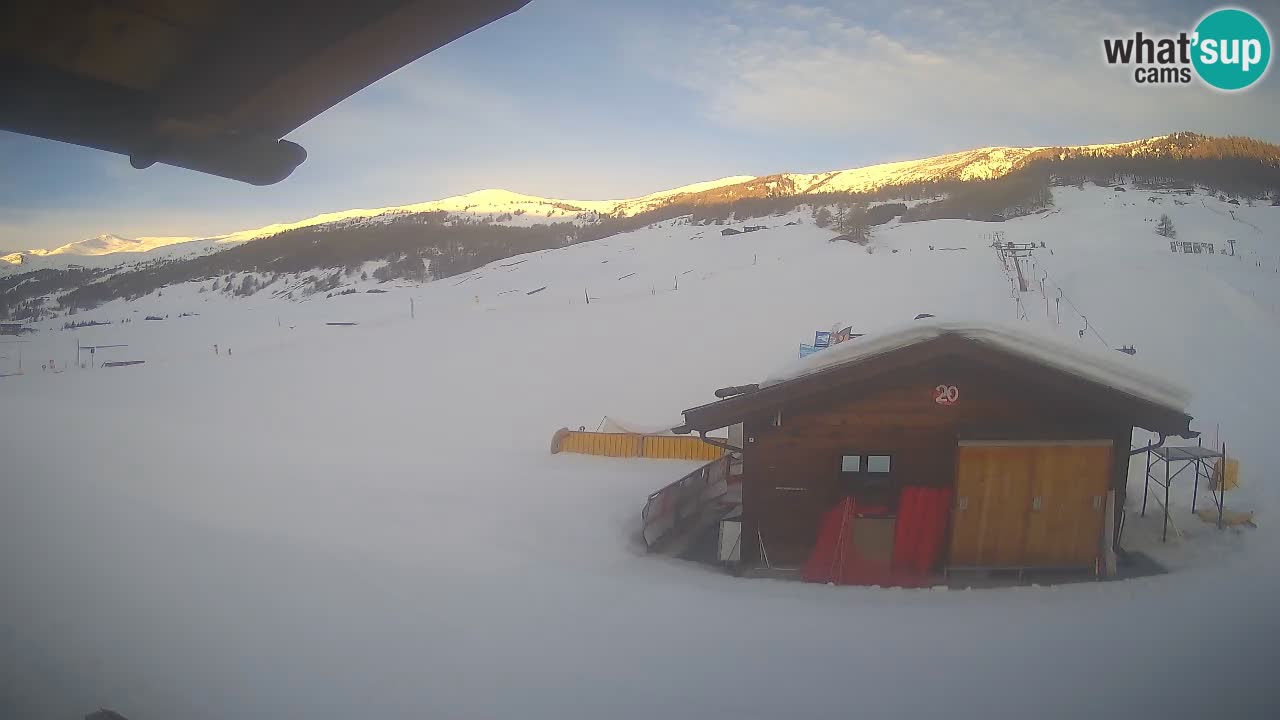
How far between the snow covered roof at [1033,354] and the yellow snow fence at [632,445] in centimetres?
798

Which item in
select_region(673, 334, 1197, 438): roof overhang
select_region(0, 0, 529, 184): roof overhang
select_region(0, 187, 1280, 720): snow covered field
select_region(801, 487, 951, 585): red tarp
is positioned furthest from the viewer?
select_region(801, 487, 951, 585): red tarp

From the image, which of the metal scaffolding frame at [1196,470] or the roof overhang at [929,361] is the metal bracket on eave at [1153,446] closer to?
the metal scaffolding frame at [1196,470]

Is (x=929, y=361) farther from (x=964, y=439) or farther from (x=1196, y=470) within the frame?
(x=1196, y=470)

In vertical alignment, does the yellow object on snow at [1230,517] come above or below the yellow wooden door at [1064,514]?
below

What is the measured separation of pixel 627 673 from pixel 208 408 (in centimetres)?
2249

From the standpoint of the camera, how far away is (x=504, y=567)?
10352mm

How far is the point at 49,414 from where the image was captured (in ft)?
66.3

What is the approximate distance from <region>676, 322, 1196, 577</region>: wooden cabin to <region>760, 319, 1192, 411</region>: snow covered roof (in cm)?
2

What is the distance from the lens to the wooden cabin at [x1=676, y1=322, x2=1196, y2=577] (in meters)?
10.0

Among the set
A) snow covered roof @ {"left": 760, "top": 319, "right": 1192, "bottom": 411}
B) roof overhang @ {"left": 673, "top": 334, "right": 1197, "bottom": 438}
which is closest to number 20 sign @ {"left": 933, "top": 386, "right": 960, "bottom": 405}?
roof overhang @ {"left": 673, "top": 334, "right": 1197, "bottom": 438}

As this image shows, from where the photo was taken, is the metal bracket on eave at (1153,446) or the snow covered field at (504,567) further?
the metal bracket on eave at (1153,446)

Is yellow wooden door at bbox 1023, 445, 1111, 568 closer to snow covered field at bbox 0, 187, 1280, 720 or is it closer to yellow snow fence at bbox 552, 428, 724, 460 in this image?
snow covered field at bbox 0, 187, 1280, 720

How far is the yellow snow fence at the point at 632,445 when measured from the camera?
1823 cm

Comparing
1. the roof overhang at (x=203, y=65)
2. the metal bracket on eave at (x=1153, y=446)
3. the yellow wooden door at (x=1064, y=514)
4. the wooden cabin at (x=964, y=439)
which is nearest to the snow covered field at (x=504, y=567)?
the yellow wooden door at (x=1064, y=514)
